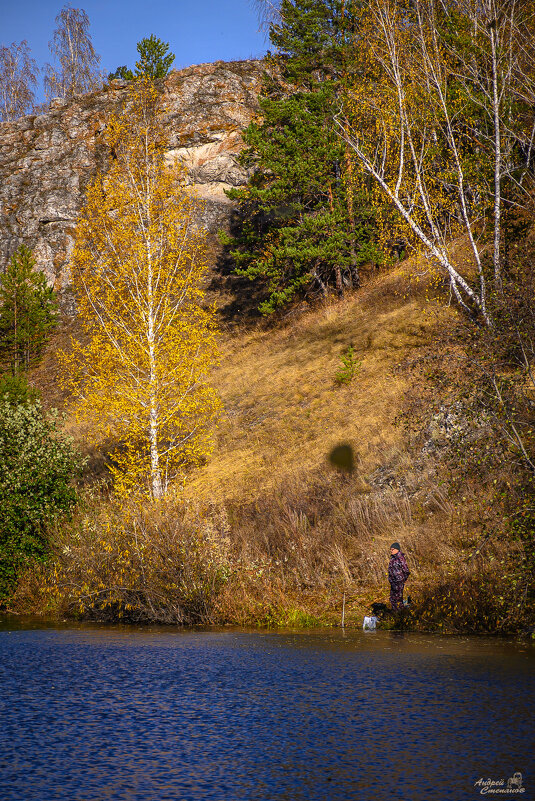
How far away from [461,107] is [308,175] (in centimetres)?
1301

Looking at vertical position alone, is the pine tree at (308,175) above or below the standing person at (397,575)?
above

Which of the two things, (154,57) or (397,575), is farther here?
(154,57)

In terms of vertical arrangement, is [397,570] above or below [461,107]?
below

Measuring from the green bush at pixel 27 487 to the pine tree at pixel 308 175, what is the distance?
19.9 metres

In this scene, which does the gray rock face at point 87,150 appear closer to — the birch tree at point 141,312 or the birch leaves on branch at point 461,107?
the birch leaves on branch at point 461,107

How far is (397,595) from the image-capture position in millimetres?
13969

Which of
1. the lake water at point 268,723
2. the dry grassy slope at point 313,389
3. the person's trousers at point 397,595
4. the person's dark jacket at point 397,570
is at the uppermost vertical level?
the dry grassy slope at point 313,389

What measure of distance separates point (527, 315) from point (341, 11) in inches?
1359

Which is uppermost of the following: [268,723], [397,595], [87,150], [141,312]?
[87,150]

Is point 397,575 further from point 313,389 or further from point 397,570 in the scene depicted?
point 313,389

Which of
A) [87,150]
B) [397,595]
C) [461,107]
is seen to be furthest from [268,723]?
[87,150]

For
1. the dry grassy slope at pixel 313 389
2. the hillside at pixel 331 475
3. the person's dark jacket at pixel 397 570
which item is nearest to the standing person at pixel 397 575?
the person's dark jacket at pixel 397 570

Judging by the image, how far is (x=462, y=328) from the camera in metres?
12.2

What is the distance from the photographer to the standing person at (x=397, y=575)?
45.5 feet
